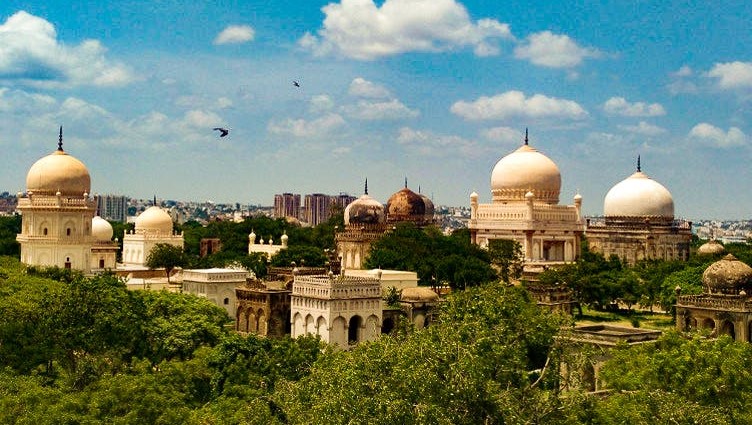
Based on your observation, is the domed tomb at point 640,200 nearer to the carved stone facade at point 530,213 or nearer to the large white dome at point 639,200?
the large white dome at point 639,200

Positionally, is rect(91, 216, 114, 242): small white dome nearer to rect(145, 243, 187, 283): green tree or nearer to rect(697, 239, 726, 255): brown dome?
rect(145, 243, 187, 283): green tree

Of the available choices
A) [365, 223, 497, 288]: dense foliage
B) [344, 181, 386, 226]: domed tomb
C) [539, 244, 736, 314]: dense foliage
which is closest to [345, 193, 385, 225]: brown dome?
[344, 181, 386, 226]: domed tomb

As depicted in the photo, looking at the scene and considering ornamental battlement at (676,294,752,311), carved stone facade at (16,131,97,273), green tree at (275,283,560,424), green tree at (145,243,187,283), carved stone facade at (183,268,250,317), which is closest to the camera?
green tree at (275,283,560,424)

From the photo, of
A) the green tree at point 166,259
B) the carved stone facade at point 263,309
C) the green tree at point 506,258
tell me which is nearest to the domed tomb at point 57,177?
the green tree at point 166,259

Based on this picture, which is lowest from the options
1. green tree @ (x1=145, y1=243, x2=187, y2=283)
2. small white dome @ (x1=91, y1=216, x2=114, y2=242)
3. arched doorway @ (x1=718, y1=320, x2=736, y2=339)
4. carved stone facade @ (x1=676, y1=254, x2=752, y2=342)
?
arched doorway @ (x1=718, y1=320, x2=736, y2=339)

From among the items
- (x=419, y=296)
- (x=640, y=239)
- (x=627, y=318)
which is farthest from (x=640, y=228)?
(x=419, y=296)

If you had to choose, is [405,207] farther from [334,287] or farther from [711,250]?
[334,287]
